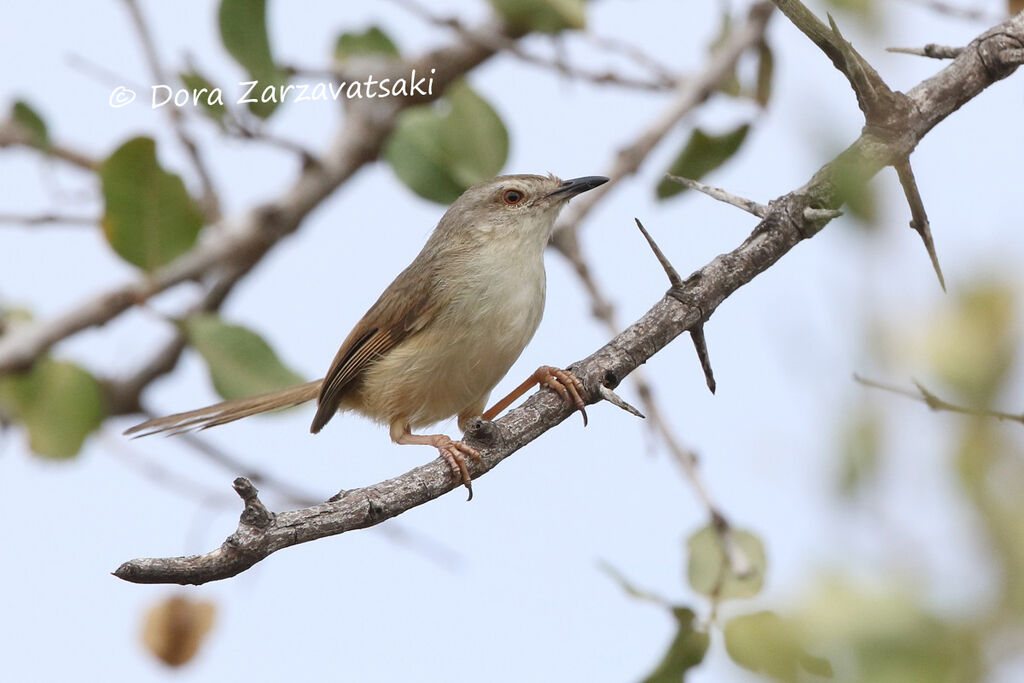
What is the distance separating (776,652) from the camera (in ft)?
4.31

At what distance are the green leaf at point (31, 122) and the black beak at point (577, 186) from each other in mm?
2795

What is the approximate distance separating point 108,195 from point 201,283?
119 cm

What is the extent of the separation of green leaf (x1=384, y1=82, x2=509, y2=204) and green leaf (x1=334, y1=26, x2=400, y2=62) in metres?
1.06

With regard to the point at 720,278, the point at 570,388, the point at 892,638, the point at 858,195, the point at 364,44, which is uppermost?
the point at 364,44

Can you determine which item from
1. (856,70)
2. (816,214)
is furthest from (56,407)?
(856,70)

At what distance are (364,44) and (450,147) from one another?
1464mm

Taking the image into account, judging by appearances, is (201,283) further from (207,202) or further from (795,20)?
(795,20)

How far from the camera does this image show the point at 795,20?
2393 mm

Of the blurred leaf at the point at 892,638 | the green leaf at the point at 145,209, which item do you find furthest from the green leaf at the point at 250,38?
the blurred leaf at the point at 892,638

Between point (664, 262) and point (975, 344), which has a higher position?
point (664, 262)

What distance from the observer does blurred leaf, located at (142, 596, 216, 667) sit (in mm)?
5395

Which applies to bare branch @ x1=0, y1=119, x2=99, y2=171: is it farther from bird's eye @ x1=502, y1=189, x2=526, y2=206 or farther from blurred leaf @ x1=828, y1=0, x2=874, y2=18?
blurred leaf @ x1=828, y1=0, x2=874, y2=18

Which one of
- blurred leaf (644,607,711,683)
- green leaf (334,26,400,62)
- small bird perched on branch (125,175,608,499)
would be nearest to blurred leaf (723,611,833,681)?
blurred leaf (644,607,711,683)

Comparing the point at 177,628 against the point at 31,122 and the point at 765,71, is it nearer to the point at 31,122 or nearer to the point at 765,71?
the point at 31,122
